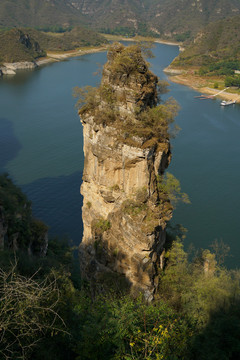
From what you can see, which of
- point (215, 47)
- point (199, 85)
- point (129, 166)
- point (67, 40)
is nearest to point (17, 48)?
point (67, 40)

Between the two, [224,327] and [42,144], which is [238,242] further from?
[42,144]

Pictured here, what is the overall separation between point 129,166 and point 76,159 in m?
32.8

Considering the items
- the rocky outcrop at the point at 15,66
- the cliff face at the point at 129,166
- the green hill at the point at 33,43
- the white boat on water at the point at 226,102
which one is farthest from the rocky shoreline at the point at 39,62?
the cliff face at the point at 129,166

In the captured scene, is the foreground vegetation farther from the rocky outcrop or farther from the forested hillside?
the forested hillside

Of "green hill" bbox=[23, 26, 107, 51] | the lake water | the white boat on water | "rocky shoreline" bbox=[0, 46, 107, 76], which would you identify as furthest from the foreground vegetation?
"green hill" bbox=[23, 26, 107, 51]

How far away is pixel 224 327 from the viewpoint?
11219 mm

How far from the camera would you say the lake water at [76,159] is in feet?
113

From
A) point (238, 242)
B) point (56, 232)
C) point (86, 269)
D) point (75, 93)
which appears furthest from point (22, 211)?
point (238, 242)

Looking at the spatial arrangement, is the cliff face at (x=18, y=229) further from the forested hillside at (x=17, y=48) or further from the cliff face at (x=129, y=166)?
the forested hillside at (x=17, y=48)

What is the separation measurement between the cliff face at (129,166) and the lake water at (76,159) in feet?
11.9

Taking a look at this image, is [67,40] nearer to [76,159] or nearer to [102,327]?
[76,159]

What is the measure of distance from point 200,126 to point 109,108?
47478 millimetres

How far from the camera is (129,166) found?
1563 centimetres

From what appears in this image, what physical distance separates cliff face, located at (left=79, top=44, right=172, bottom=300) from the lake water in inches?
143
